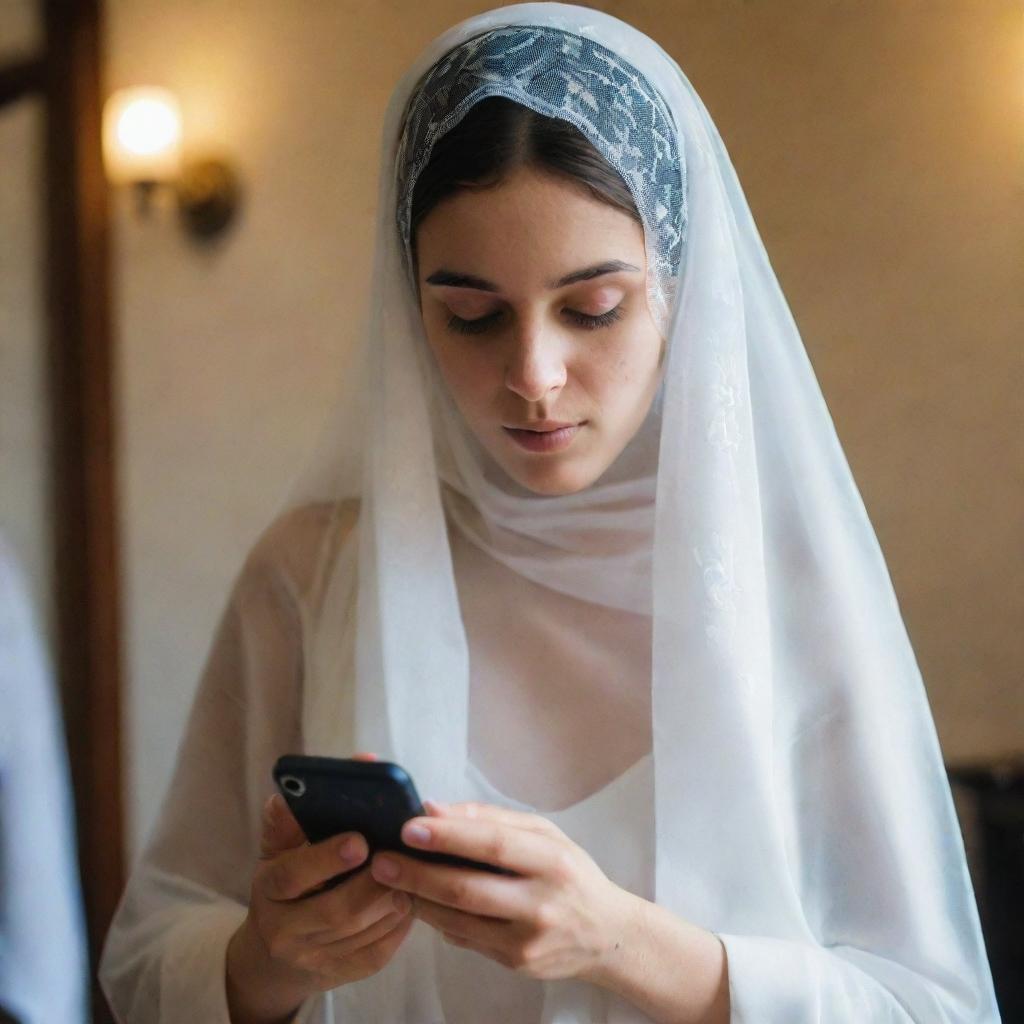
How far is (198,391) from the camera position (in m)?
1.62

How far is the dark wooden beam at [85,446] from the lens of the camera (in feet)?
4.73

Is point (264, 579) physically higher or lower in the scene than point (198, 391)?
lower

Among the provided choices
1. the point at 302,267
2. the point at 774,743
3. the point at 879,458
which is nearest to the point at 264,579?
the point at 774,743

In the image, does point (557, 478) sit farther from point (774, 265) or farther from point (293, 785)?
point (774, 265)

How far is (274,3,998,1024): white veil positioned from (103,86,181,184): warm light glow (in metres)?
0.64

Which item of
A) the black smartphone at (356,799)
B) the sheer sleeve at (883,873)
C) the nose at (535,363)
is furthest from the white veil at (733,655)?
the black smartphone at (356,799)

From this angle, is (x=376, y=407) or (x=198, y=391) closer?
(x=376, y=407)

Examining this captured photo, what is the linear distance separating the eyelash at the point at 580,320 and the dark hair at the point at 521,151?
8 cm

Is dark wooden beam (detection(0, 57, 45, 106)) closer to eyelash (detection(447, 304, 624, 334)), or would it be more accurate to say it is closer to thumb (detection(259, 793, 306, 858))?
eyelash (detection(447, 304, 624, 334))

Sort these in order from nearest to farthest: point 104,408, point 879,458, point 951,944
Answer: point 951,944
point 879,458
point 104,408

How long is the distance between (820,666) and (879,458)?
529 mm

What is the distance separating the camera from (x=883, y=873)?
2.99 ft

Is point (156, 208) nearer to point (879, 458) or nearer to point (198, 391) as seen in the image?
point (198, 391)

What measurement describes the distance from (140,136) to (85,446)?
0.42 m
